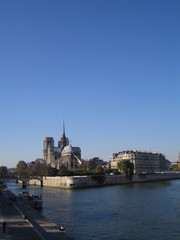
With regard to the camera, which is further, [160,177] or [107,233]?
[160,177]

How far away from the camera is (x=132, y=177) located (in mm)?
130000

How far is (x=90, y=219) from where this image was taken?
43125mm

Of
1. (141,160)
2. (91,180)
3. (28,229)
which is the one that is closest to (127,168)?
(91,180)

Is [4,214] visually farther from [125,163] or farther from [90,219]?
[125,163]

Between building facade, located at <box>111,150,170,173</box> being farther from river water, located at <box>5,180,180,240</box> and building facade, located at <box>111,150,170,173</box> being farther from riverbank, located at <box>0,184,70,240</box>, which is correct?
riverbank, located at <box>0,184,70,240</box>

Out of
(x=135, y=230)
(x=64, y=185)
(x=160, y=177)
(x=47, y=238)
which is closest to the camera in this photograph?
(x=47, y=238)

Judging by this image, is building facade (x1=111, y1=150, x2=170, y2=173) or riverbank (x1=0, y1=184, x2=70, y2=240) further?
building facade (x1=111, y1=150, x2=170, y2=173)

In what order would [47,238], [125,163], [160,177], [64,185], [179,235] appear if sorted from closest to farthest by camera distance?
[47,238]
[179,235]
[64,185]
[125,163]
[160,177]

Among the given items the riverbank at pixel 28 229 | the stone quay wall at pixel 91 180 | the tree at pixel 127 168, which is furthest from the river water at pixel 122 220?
the tree at pixel 127 168

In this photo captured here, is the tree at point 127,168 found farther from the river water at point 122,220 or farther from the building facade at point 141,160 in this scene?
the river water at point 122,220

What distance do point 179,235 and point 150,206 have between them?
67.3ft

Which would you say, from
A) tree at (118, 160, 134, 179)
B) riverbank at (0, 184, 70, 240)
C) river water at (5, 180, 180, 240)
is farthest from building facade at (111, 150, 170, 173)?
riverbank at (0, 184, 70, 240)

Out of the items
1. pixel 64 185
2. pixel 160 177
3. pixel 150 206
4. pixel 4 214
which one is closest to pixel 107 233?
pixel 4 214

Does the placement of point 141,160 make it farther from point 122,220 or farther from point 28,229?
point 28,229
